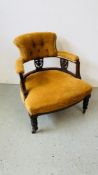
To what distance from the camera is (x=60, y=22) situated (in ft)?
7.38

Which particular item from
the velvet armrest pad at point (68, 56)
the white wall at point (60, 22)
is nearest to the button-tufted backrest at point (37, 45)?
the velvet armrest pad at point (68, 56)

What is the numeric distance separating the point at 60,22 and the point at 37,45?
38 centimetres

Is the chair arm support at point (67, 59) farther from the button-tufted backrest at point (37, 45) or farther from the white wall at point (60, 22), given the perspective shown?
the white wall at point (60, 22)

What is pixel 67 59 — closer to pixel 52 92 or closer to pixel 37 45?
pixel 37 45

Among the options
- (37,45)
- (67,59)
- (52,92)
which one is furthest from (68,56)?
(52,92)

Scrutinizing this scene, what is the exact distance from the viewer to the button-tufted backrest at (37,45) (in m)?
2.06

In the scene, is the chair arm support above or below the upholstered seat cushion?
above

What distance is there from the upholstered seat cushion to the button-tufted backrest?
0.77ft

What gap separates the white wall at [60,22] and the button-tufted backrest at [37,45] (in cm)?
20

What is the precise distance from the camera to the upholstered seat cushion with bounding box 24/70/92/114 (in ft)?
5.82

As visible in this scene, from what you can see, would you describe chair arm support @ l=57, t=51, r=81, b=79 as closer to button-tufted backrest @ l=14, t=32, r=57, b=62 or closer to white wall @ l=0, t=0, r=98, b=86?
button-tufted backrest @ l=14, t=32, r=57, b=62

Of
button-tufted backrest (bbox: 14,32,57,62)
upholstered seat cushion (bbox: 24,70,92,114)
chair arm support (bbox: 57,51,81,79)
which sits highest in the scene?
button-tufted backrest (bbox: 14,32,57,62)

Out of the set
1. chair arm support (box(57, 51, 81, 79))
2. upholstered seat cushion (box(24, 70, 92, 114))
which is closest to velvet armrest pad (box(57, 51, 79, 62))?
chair arm support (box(57, 51, 81, 79))

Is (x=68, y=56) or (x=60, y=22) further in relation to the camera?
(x=60, y=22)
